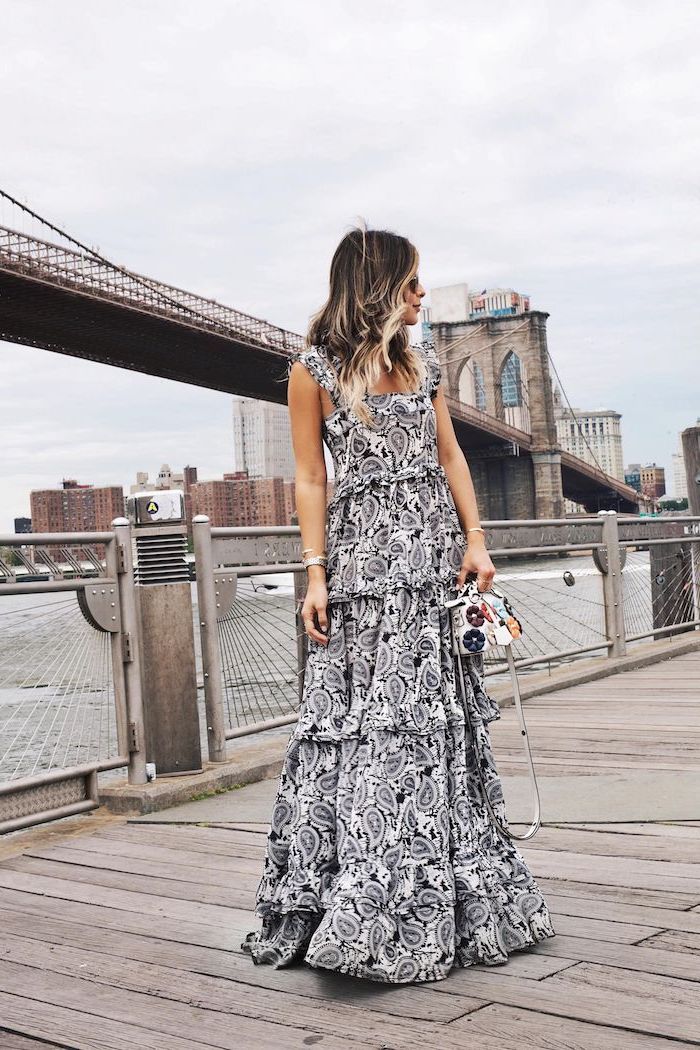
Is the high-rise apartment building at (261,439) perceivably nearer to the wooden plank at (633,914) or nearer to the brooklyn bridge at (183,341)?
the brooklyn bridge at (183,341)

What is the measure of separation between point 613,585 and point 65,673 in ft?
10.4

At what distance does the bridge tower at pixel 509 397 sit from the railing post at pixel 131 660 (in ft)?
101

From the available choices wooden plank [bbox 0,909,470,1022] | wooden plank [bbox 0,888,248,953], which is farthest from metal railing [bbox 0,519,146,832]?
wooden plank [bbox 0,909,470,1022]

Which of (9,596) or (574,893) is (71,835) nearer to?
(9,596)

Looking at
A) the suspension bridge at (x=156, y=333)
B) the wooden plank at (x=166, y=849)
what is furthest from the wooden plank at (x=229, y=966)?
the suspension bridge at (x=156, y=333)

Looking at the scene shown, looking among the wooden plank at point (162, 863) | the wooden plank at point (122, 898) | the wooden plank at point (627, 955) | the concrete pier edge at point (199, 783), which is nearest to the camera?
the wooden plank at point (627, 955)

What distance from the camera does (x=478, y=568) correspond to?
1.79m

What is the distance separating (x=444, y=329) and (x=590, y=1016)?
4497 centimetres

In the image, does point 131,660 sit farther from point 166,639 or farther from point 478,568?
point 478,568

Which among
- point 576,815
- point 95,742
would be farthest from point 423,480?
point 95,742

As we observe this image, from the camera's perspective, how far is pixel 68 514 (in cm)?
2175

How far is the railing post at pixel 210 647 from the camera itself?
3.16 meters

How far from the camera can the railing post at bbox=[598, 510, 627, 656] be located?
5.38m

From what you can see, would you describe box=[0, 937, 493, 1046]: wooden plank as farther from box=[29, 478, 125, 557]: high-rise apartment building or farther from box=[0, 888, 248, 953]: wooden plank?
box=[29, 478, 125, 557]: high-rise apartment building
